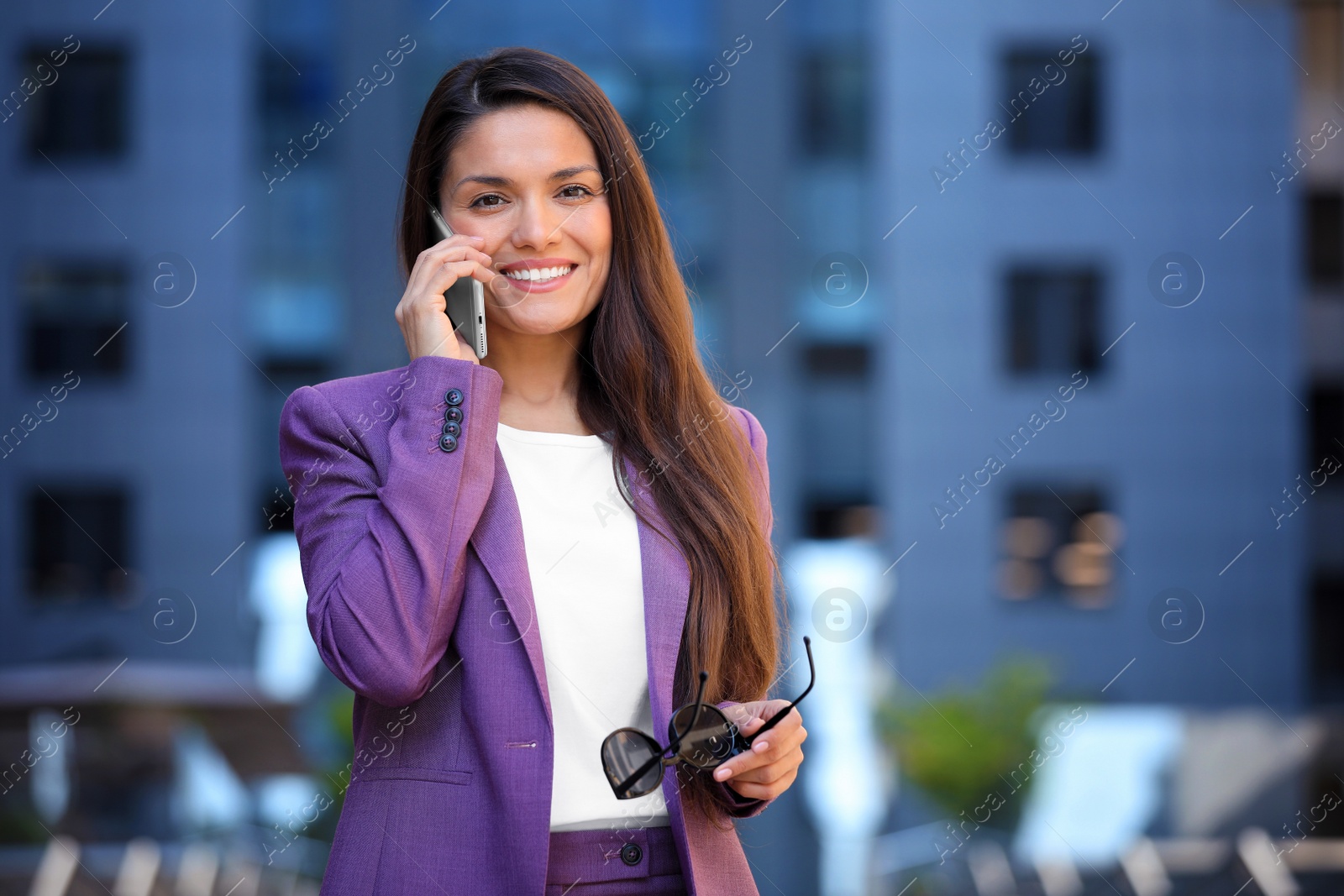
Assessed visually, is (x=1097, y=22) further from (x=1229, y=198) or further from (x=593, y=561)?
(x=593, y=561)

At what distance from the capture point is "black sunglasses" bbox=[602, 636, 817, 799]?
1250mm

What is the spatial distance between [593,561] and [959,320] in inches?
371

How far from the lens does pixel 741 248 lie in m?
10.4

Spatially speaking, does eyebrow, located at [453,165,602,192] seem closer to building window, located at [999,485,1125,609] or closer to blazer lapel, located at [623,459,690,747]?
blazer lapel, located at [623,459,690,747]

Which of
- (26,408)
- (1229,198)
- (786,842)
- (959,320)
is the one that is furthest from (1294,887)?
(26,408)

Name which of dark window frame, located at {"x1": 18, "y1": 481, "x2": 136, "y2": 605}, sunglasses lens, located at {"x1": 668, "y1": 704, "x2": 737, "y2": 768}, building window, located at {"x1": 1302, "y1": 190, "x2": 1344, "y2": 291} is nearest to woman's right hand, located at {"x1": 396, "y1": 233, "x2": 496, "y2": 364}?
sunglasses lens, located at {"x1": 668, "y1": 704, "x2": 737, "y2": 768}

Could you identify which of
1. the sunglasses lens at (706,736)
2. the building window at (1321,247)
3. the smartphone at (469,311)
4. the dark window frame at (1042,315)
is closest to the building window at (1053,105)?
the dark window frame at (1042,315)

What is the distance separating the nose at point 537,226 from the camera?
60.8 inches

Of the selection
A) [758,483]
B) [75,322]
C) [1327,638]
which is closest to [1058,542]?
[1327,638]

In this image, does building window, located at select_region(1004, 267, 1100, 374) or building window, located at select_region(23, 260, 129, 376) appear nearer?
building window, located at select_region(23, 260, 129, 376)

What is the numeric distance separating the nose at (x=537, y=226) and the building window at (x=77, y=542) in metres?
9.24

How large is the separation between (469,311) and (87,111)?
32.5 feet

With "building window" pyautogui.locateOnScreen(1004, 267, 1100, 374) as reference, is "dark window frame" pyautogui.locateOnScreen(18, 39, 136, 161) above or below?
above

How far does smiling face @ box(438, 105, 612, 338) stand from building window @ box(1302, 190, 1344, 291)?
35.1ft
